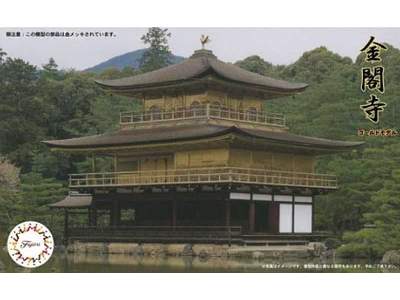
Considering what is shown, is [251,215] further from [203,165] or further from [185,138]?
[185,138]

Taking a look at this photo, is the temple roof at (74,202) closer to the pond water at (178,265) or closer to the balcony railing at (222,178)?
the balcony railing at (222,178)

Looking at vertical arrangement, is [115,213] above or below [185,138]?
below

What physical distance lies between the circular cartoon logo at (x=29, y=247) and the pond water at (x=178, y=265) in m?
0.39

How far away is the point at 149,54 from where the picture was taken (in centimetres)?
7069

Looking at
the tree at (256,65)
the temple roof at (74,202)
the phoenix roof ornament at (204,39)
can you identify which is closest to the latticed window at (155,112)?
the phoenix roof ornament at (204,39)

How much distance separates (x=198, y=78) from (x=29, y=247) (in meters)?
14.8

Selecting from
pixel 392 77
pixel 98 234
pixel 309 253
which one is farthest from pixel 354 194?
pixel 392 77

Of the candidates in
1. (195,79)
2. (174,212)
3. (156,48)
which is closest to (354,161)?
(195,79)

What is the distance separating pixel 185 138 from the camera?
3594 cm

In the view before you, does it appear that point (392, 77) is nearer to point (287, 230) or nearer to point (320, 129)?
point (320, 129)

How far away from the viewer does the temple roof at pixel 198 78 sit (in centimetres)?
3859

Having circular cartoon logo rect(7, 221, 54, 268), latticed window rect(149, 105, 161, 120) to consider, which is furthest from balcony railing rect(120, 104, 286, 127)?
circular cartoon logo rect(7, 221, 54, 268)

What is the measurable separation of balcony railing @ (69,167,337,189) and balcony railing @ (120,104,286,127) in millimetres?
2518

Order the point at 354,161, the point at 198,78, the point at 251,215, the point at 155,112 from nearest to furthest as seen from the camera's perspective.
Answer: the point at 251,215
the point at 198,78
the point at 354,161
the point at 155,112
